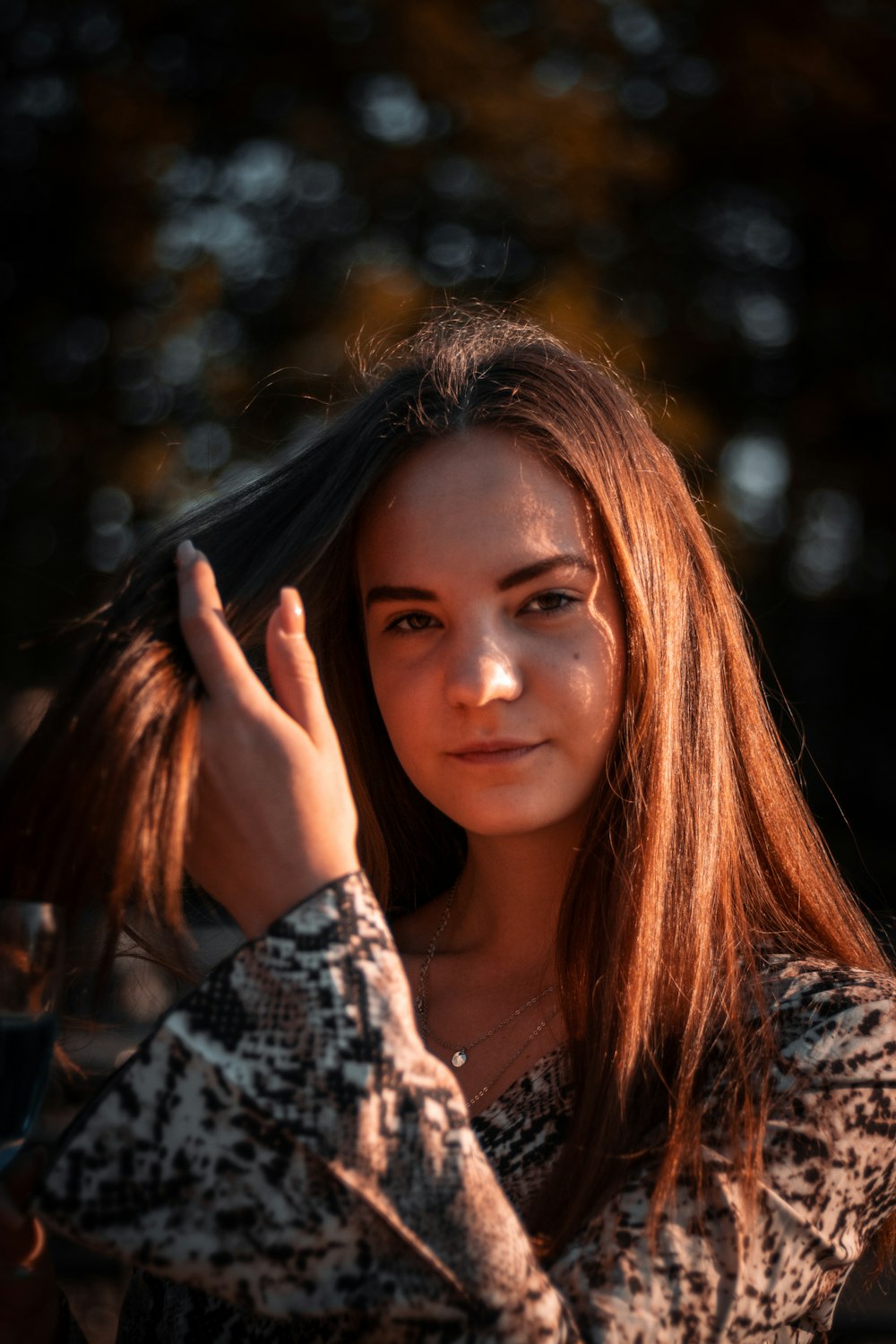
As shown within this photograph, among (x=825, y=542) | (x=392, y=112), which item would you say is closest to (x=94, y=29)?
(x=392, y=112)

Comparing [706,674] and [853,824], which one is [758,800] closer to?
[706,674]

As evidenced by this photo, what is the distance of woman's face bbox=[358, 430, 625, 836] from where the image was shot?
6.20 feet

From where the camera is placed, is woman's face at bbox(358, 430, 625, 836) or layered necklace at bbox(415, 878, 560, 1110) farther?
layered necklace at bbox(415, 878, 560, 1110)

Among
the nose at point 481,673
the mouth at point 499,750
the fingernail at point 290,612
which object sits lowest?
the mouth at point 499,750

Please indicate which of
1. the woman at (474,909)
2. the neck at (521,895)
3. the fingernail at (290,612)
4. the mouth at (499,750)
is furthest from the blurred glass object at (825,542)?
the fingernail at (290,612)

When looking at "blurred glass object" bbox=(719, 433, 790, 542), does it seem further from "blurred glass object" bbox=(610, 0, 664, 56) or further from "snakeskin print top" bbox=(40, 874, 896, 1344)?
"snakeskin print top" bbox=(40, 874, 896, 1344)

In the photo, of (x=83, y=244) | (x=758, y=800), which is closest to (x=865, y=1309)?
(x=758, y=800)

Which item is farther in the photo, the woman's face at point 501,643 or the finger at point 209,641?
the woman's face at point 501,643

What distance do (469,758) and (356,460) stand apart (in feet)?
1.68

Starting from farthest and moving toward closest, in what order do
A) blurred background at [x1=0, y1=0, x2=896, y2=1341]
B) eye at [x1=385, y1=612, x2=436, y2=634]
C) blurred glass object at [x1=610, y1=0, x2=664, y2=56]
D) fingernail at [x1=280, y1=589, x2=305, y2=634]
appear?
blurred glass object at [x1=610, y1=0, x2=664, y2=56] → blurred background at [x1=0, y1=0, x2=896, y2=1341] → eye at [x1=385, y1=612, x2=436, y2=634] → fingernail at [x1=280, y1=589, x2=305, y2=634]

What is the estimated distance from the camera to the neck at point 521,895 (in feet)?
7.29

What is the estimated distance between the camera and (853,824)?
859 cm

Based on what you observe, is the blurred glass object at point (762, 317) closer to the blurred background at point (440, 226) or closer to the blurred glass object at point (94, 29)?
the blurred background at point (440, 226)

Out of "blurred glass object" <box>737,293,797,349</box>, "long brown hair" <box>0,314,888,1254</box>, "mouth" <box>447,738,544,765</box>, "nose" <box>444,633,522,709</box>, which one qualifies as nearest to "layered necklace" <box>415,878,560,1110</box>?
"long brown hair" <box>0,314,888,1254</box>
